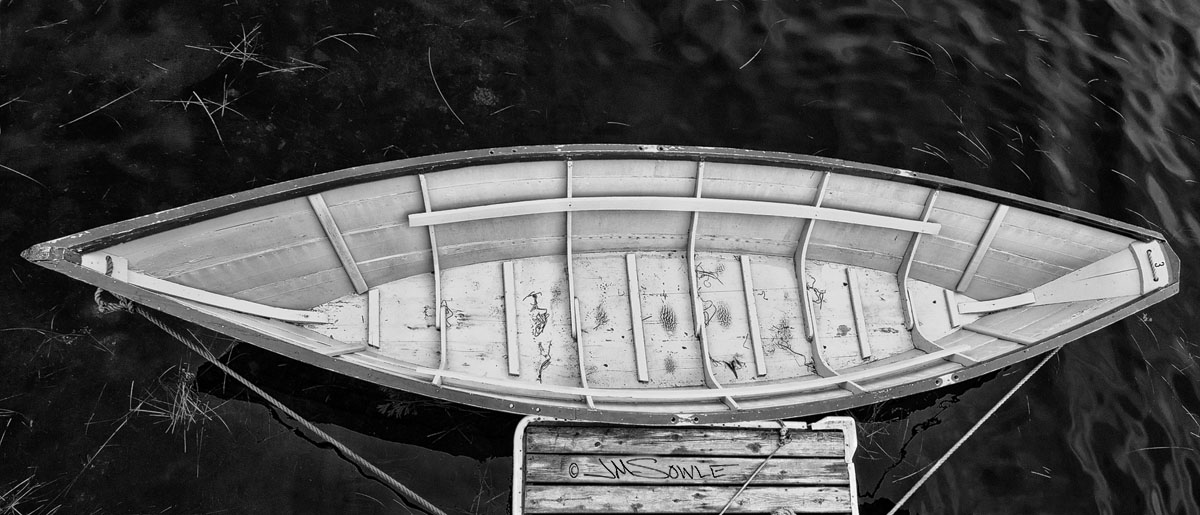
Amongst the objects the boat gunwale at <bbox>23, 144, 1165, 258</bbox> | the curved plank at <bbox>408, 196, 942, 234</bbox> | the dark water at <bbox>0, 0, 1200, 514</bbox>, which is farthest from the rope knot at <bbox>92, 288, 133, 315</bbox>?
the curved plank at <bbox>408, 196, 942, 234</bbox>

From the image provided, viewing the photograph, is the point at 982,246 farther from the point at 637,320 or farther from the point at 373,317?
the point at 373,317

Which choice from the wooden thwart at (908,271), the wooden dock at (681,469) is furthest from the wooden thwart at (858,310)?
the wooden dock at (681,469)

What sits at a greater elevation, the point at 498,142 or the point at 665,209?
the point at 498,142

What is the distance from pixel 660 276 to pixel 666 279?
0.24ft

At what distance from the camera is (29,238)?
7.38 metres

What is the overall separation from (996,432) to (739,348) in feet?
10.2

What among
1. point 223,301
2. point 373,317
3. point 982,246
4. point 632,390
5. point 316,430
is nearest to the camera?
point 223,301

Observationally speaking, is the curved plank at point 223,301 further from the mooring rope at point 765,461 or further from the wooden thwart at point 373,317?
the mooring rope at point 765,461

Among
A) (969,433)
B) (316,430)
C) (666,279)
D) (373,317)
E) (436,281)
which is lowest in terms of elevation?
(316,430)

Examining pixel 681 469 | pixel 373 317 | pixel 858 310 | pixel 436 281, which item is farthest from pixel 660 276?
pixel 373 317

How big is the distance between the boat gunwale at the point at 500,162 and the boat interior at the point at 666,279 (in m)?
0.12

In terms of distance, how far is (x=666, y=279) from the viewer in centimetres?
770

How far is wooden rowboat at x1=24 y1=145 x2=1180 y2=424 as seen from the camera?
638 centimetres

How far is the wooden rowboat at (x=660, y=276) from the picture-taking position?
638 cm
